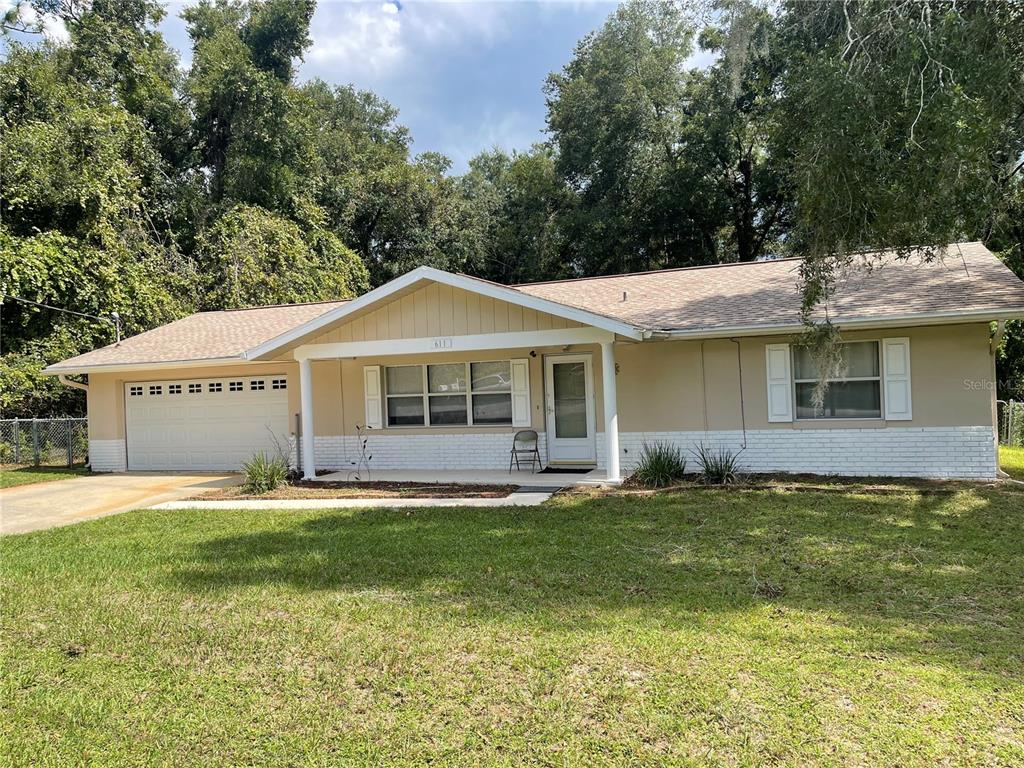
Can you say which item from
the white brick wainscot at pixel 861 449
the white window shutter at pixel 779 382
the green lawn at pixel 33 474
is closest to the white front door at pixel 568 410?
the white brick wainscot at pixel 861 449

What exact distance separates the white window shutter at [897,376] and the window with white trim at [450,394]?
Answer: 20.4 feet

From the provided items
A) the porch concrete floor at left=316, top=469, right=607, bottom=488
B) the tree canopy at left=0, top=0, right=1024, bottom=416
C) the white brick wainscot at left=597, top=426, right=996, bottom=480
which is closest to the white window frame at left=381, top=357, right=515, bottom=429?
the porch concrete floor at left=316, top=469, right=607, bottom=488

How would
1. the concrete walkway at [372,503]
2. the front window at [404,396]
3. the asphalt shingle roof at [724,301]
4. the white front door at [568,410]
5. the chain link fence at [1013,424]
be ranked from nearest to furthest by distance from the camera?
1. the concrete walkway at [372,503]
2. the asphalt shingle roof at [724,301]
3. the white front door at [568,410]
4. the front window at [404,396]
5. the chain link fence at [1013,424]

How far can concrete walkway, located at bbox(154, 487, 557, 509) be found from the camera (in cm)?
935

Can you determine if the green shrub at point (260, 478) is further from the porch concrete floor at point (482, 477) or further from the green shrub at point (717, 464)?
the green shrub at point (717, 464)

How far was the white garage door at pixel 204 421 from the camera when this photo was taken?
46.2 feet

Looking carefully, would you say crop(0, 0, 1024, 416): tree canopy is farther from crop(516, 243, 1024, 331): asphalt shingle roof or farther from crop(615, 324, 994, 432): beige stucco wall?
crop(615, 324, 994, 432): beige stucco wall

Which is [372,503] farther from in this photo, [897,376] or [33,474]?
[33,474]

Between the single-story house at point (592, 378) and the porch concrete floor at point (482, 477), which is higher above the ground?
the single-story house at point (592, 378)

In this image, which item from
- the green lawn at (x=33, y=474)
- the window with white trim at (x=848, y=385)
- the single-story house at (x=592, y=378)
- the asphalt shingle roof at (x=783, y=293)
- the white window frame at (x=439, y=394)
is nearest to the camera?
the asphalt shingle roof at (x=783, y=293)

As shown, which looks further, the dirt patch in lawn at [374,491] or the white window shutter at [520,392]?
the white window shutter at [520,392]

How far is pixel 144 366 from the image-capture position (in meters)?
13.7

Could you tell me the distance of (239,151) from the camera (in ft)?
82.0

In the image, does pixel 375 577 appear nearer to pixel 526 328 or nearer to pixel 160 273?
pixel 526 328
